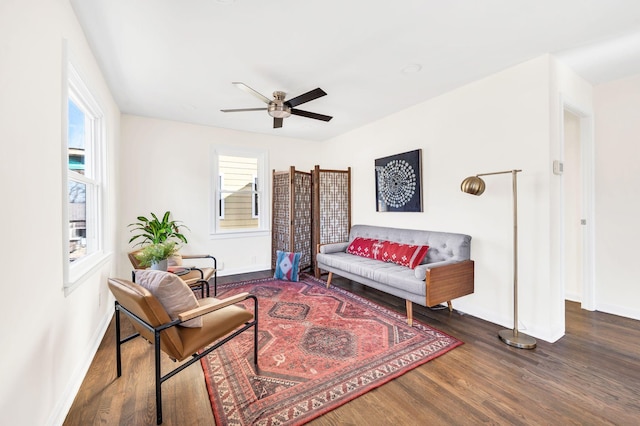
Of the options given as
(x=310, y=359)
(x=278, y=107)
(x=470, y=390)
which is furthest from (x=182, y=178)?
(x=470, y=390)

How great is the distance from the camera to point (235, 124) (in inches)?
188

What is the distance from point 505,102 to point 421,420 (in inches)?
118

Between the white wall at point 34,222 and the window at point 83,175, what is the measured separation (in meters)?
0.36

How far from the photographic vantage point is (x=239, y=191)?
527cm

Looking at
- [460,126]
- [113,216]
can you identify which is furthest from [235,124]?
[460,126]

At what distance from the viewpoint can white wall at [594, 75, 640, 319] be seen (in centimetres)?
305

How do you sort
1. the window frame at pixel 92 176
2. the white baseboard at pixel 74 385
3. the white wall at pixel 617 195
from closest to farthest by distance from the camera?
1. the white baseboard at pixel 74 385
2. the window frame at pixel 92 176
3. the white wall at pixel 617 195

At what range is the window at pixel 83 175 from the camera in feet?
7.64

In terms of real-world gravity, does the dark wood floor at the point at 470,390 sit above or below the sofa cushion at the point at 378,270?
below

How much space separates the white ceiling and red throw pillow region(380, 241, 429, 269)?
1921 millimetres

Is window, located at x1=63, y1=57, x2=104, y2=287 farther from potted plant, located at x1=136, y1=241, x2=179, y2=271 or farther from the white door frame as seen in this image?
the white door frame

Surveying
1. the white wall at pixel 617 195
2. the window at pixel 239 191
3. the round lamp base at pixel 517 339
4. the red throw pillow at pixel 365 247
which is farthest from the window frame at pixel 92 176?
the white wall at pixel 617 195

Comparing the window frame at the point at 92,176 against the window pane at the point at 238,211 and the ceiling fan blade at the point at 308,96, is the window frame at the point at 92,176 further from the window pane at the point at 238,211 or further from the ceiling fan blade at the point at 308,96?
the window pane at the point at 238,211

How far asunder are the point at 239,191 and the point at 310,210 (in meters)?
1.40
